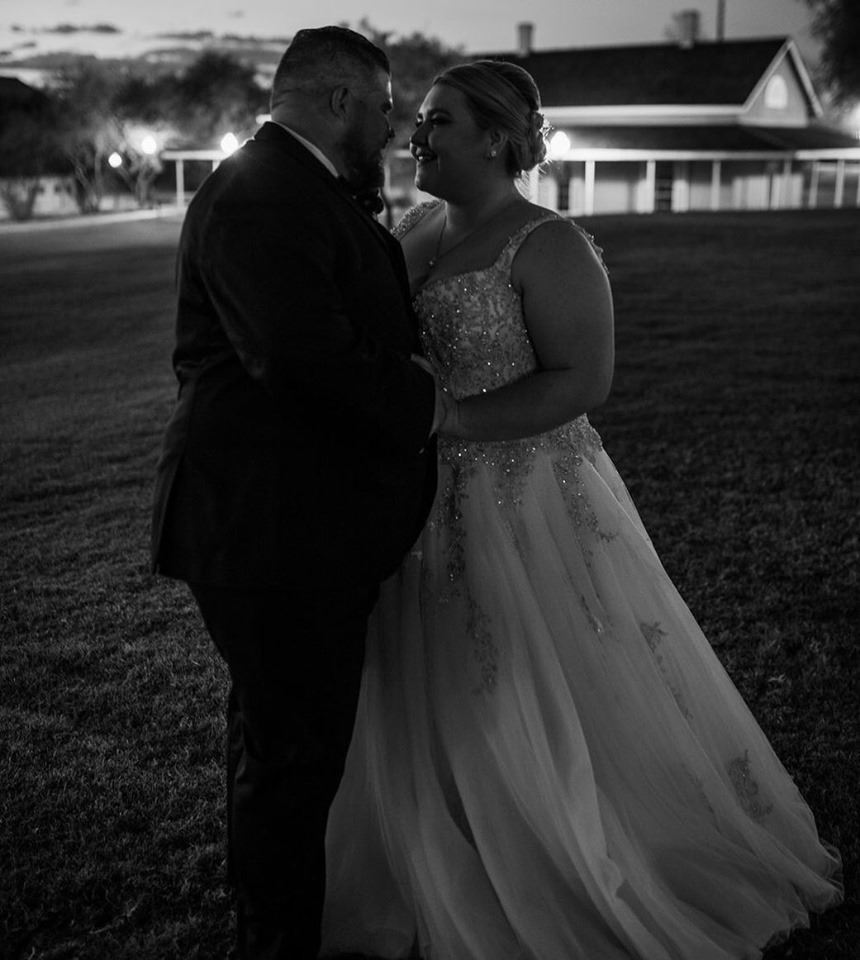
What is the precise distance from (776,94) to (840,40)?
1595cm

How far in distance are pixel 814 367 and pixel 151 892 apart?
33.0 ft

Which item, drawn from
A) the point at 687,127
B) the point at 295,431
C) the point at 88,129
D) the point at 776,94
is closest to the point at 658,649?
the point at 295,431

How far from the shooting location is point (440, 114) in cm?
284

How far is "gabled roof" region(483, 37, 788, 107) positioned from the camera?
43750mm

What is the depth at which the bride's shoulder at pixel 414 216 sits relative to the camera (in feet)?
10.8

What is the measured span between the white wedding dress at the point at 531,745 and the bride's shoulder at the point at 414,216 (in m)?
0.47

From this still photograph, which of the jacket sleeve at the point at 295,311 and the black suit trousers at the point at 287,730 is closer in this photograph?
the jacket sleeve at the point at 295,311

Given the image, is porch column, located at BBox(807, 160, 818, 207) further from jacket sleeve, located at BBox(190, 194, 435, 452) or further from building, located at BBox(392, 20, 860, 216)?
jacket sleeve, located at BBox(190, 194, 435, 452)

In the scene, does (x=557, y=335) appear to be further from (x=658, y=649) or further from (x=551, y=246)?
(x=658, y=649)

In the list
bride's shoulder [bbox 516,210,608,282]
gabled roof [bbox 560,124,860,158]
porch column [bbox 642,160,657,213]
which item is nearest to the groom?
bride's shoulder [bbox 516,210,608,282]

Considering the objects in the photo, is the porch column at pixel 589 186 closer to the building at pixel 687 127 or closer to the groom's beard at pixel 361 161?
the building at pixel 687 127

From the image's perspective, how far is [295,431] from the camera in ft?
7.30

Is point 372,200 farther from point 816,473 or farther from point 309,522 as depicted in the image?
point 816,473

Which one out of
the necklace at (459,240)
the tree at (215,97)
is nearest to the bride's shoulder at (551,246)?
the necklace at (459,240)
